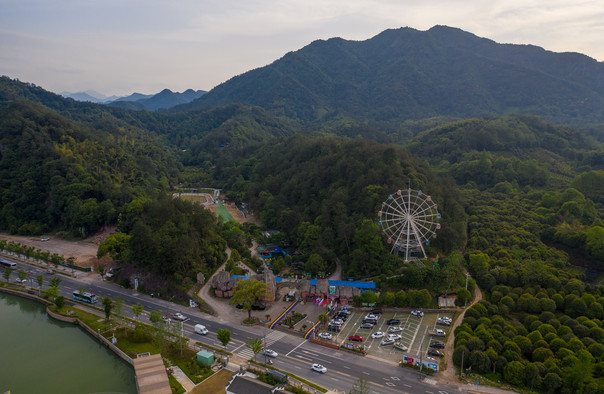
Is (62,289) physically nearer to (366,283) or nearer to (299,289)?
(299,289)

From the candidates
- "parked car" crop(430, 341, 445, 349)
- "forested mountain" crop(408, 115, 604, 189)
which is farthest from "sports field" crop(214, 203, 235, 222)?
"forested mountain" crop(408, 115, 604, 189)

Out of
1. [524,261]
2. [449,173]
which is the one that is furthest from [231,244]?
[449,173]

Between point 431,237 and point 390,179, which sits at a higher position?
point 390,179

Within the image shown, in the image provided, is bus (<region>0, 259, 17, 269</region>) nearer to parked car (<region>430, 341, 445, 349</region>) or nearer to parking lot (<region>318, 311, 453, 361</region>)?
parking lot (<region>318, 311, 453, 361</region>)

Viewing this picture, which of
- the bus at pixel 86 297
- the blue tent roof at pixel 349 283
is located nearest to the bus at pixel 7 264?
the bus at pixel 86 297

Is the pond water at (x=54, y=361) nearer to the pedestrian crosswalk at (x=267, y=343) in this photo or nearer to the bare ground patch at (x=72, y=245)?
the pedestrian crosswalk at (x=267, y=343)

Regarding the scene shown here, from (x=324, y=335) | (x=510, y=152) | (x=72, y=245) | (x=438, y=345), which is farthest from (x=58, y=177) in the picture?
(x=510, y=152)
